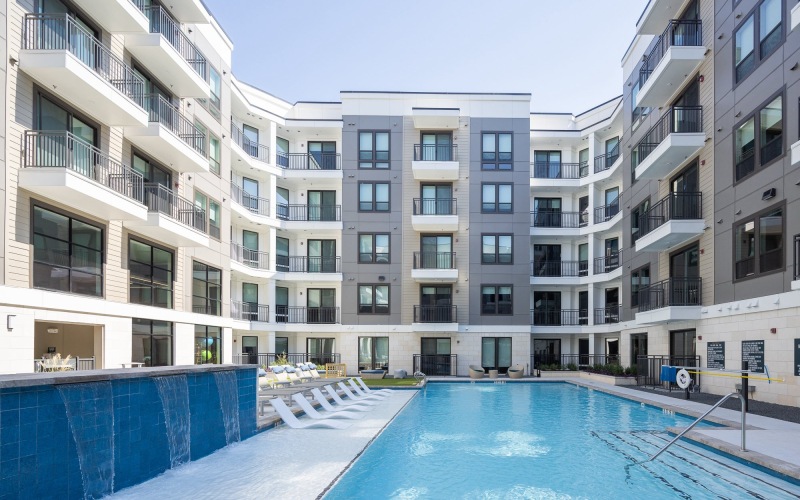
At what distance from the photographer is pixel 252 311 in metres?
31.3

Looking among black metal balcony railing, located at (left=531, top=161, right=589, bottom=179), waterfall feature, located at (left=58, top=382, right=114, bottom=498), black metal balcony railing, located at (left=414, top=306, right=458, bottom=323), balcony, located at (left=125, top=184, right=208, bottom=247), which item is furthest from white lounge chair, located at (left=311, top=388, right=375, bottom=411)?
black metal balcony railing, located at (left=531, top=161, right=589, bottom=179)

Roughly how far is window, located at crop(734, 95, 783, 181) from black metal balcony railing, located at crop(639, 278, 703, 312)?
403 cm

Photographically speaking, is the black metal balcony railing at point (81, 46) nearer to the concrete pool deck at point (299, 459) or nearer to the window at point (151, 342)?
the window at point (151, 342)

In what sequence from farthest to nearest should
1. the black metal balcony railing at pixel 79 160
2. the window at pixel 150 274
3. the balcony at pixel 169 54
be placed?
1. the window at pixel 150 274
2. the balcony at pixel 169 54
3. the black metal balcony railing at pixel 79 160

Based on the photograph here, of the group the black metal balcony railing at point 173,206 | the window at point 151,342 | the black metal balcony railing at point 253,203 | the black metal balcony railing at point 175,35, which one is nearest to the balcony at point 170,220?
the black metal balcony railing at point 173,206

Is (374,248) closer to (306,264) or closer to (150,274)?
(306,264)

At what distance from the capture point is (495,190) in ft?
105

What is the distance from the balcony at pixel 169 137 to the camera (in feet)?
57.0

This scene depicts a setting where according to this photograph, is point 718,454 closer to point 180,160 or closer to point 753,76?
point 753,76

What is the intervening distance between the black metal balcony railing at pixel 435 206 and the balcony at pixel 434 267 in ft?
7.00

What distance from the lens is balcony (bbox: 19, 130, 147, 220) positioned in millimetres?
13070

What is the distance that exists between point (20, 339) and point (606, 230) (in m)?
26.9

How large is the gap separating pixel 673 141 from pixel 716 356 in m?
6.82

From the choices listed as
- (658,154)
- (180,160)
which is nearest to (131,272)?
(180,160)
